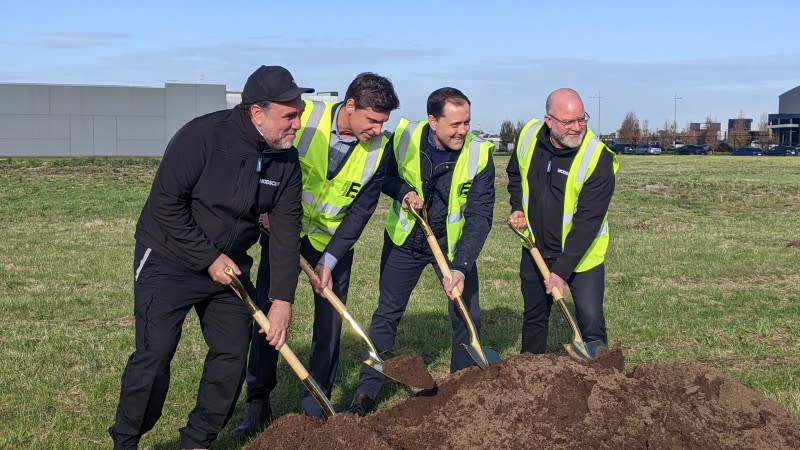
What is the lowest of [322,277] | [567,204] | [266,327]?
[266,327]

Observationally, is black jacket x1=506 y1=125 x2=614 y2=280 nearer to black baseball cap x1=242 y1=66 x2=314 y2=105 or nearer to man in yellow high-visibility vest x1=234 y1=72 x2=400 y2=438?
man in yellow high-visibility vest x1=234 y1=72 x2=400 y2=438

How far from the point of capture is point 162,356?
180 inches

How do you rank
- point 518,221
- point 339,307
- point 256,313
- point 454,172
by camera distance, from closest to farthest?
point 256,313 → point 339,307 → point 454,172 → point 518,221

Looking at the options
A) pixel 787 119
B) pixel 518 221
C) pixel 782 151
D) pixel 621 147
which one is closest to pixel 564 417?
pixel 518 221

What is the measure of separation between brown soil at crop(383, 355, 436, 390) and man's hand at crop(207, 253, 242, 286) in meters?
1.17

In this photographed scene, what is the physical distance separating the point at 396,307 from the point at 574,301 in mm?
1218

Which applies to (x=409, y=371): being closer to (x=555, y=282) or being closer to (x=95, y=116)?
(x=555, y=282)

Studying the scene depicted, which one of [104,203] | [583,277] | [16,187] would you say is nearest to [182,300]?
[583,277]

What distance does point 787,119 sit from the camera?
91438 millimetres

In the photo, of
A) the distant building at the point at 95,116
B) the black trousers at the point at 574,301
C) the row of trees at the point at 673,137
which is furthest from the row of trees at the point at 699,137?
the black trousers at the point at 574,301

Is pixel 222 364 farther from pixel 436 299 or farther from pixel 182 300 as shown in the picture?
pixel 436 299

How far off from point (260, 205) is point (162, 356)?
90 centimetres

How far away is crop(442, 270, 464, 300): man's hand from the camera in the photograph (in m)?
5.85

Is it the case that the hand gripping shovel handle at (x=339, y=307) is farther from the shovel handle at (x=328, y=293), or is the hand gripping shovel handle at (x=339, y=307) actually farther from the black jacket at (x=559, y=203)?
the black jacket at (x=559, y=203)
